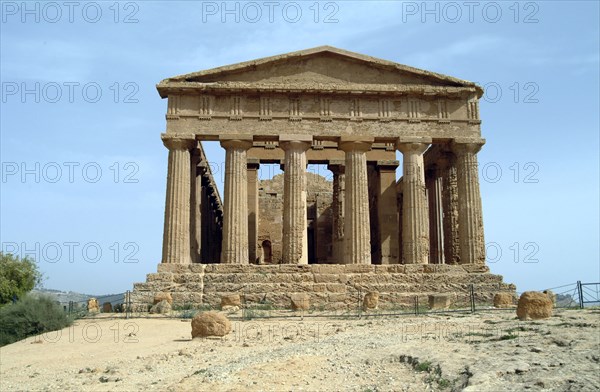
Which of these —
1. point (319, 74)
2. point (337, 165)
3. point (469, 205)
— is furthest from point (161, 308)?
point (337, 165)

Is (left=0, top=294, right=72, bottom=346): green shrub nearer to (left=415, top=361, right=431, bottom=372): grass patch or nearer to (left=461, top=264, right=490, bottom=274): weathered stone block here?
(left=415, top=361, right=431, bottom=372): grass patch

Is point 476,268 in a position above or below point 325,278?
above

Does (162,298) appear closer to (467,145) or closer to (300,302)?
(300,302)

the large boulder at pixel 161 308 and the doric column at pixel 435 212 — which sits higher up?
the doric column at pixel 435 212

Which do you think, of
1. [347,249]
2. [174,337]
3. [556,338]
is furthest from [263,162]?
[556,338]

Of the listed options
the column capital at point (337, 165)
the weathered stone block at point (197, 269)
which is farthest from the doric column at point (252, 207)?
the weathered stone block at point (197, 269)

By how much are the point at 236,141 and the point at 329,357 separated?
15198 millimetres

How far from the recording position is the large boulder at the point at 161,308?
1953cm

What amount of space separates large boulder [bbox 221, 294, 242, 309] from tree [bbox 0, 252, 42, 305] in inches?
606

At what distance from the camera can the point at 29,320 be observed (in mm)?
17484

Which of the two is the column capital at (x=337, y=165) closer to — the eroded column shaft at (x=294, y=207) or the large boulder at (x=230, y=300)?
the eroded column shaft at (x=294, y=207)

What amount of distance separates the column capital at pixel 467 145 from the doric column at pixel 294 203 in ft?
20.1

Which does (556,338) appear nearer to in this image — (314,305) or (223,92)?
(314,305)

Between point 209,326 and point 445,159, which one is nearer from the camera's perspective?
point 209,326
